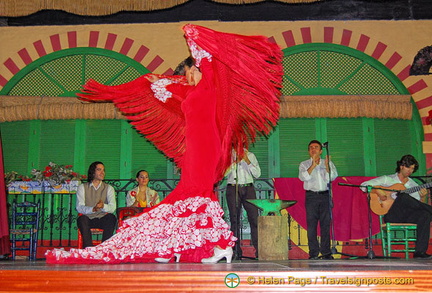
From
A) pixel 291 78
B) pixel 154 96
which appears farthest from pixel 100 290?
pixel 291 78

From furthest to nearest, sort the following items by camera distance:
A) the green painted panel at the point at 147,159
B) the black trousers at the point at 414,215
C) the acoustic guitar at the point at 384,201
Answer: the green painted panel at the point at 147,159 → the acoustic guitar at the point at 384,201 → the black trousers at the point at 414,215

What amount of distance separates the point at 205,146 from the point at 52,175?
4656 mm

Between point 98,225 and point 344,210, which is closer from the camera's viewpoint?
point 98,225

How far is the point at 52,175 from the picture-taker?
7.64 m

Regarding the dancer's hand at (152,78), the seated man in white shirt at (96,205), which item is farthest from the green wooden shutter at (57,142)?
the dancer's hand at (152,78)

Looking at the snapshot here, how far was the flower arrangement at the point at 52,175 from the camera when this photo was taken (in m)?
7.59

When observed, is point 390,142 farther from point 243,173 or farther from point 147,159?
point 147,159

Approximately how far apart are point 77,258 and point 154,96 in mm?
1536

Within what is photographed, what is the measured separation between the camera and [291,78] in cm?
845

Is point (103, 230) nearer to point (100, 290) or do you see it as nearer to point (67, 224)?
point (67, 224)

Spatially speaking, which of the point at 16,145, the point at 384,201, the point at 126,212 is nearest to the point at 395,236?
the point at 384,201

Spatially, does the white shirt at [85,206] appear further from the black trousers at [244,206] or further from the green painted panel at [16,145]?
the green painted panel at [16,145]

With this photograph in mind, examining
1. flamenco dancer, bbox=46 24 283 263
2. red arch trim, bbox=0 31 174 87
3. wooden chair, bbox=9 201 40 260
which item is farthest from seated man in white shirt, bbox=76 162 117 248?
flamenco dancer, bbox=46 24 283 263

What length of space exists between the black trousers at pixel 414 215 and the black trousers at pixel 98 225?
3547mm
